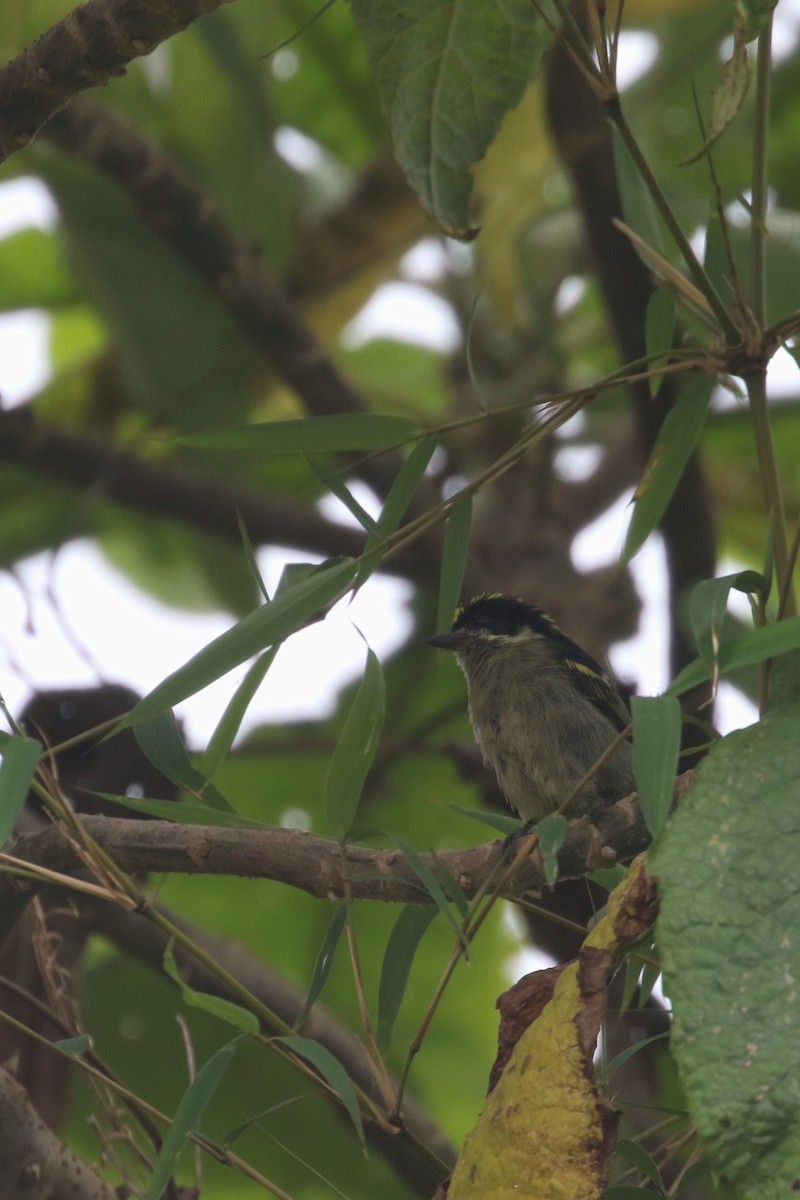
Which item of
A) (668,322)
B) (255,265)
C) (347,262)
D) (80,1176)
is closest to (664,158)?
(347,262)

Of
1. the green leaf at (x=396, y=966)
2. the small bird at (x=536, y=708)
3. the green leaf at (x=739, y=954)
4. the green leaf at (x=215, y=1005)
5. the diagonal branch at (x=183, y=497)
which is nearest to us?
the green leaf at (x=739, y=954)

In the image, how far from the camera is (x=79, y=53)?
2199 millimetres

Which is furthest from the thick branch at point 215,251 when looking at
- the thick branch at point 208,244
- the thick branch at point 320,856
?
the thick branch at point 320,856

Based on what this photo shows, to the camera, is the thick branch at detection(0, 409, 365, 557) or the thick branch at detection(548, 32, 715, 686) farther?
the thick branch at detection(0, 409, 365, 557)

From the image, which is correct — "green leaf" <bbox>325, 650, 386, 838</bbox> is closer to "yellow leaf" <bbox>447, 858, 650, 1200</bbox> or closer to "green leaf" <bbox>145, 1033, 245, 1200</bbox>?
"green leaf" <bbox>145, 1033, 245, 1200</bbox>

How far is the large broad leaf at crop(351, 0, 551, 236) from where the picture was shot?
2312 millimetres

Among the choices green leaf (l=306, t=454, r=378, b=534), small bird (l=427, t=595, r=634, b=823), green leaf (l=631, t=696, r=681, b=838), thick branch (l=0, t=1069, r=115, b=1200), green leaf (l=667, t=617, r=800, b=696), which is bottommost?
thick branch (l=0, t=1069, r=115, b=1200)

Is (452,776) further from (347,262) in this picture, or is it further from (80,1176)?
(80,1176)

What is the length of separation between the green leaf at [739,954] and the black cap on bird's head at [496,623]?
300cm

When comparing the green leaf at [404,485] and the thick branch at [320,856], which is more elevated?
the green leaf at [404,485]

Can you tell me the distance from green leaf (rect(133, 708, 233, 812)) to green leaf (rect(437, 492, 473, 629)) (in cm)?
46

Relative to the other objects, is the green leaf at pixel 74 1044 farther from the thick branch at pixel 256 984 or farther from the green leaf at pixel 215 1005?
the thick branch at pixel 256 984

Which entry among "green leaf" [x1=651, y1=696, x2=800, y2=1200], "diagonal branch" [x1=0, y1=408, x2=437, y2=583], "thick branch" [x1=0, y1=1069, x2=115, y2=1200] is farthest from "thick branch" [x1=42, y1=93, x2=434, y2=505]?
"green leaf" [x1=651, y1=696, x2=800, y2=1200]

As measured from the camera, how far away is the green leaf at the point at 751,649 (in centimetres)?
183
